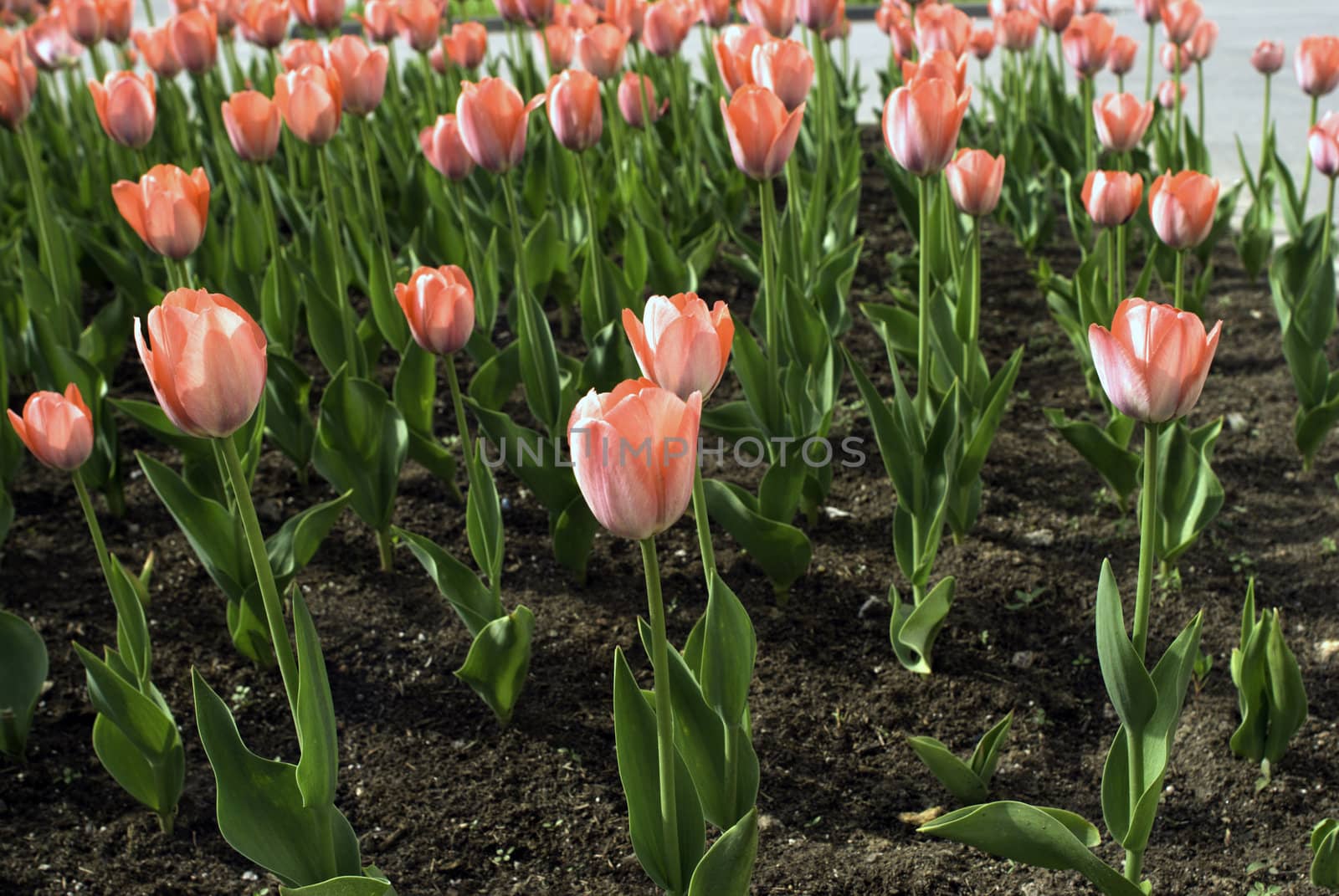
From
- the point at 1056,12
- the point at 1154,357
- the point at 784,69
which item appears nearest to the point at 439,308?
the point at 784,69

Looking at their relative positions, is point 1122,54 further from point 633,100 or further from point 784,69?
point 784,69

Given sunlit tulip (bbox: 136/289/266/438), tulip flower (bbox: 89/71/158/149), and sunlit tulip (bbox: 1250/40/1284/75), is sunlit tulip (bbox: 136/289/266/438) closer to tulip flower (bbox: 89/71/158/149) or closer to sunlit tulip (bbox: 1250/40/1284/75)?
tulip flower (bbox: 89/71/158/149)

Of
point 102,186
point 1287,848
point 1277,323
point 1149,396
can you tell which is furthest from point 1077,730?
point 102,186

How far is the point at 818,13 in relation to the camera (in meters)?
3.02

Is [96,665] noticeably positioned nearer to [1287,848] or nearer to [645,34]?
[1287,848]

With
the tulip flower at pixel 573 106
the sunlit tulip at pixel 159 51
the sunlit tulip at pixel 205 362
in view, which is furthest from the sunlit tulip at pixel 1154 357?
the sunlit tulip at pixel 159 51

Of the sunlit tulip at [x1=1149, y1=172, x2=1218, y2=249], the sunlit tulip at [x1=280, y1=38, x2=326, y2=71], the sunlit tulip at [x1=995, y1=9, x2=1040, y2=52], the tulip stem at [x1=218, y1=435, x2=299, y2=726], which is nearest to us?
the tulip stem at [x1=218, y1=435, x2=299, y2=726]

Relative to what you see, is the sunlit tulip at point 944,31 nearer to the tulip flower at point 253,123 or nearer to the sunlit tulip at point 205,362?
the tulip flower at point 253,123

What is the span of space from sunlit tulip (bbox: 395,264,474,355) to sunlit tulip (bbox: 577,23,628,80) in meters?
1.42

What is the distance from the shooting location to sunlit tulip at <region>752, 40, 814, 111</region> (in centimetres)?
247

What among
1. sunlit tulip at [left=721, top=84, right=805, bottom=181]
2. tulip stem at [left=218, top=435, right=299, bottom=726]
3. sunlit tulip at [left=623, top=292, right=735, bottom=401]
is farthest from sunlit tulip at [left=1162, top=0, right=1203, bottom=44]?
tulip stem at [left=218, top=435, right=299, bottom=726]

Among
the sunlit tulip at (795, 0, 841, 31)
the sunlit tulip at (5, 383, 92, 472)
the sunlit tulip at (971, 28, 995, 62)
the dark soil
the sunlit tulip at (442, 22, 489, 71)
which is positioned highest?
the sunlit tulip at (795, 0, 841, 31)

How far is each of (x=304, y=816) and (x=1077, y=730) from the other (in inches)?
47.0

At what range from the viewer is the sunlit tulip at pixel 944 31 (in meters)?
3.31
